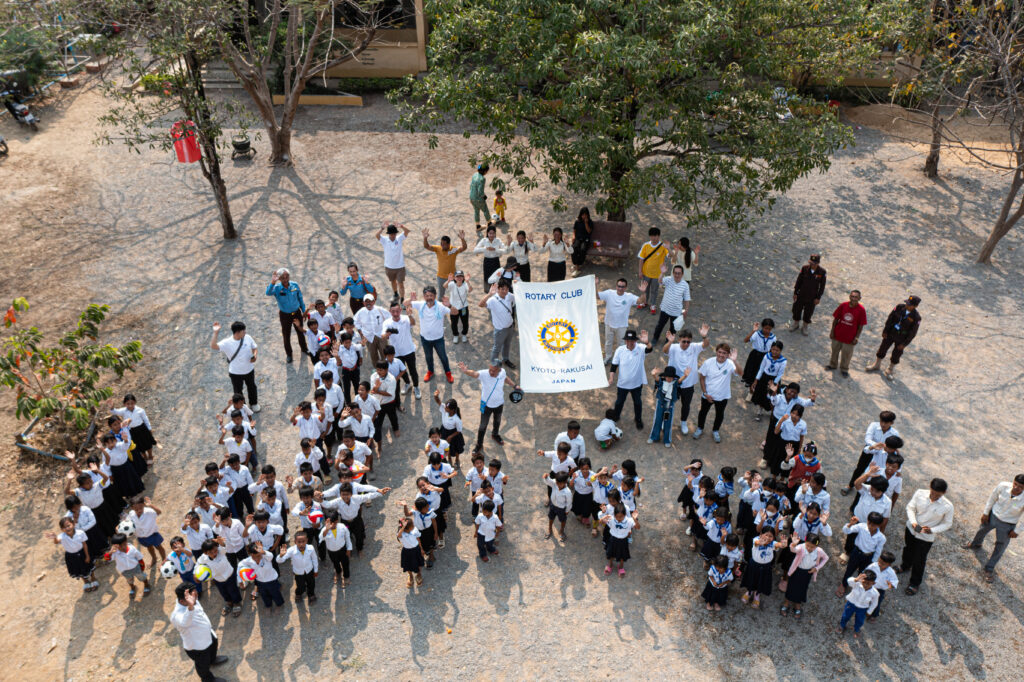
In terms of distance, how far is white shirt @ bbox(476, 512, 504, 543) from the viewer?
9.08 m

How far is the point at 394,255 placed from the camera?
13297mm

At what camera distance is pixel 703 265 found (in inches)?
594

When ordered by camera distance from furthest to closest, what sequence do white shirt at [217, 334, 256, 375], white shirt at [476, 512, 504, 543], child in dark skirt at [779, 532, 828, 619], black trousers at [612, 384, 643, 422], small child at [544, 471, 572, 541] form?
black trousers at [612, 384, 643, 422] → white shirt at [217, 334, 256, 375] → small child at [544, 471, 572, 541] → white shirt at [476, 512, 504, 543] → child in dark skirt at [779, 532, 828, 619]

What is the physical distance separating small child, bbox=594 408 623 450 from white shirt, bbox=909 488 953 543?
12.8 feet

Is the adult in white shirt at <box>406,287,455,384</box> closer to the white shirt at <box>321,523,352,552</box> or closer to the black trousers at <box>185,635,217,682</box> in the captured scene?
the white shirt at <box>321,523,352,552</box>

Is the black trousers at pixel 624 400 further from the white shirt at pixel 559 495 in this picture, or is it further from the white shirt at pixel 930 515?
the white shirt at pixel 930 515

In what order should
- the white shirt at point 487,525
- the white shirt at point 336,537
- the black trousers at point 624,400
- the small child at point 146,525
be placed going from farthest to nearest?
the black trousers at point 624,400 → the white shirt at point 487,525 → the small child at point 146,525 → the white shirt at point 336,537

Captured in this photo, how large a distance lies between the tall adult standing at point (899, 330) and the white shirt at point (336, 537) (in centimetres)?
885

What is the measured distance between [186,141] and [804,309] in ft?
42.1

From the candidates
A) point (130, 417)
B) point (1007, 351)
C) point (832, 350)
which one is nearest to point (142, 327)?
point (130, 417)

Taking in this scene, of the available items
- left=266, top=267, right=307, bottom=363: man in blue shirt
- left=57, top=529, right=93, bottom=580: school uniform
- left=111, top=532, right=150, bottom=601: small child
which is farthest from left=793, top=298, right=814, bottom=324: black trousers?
left=57, top=529, right=93, bottom=580: school uniform

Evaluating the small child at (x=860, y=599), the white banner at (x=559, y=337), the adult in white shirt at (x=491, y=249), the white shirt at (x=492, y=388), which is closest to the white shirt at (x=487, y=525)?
the white shirt at (x=492, y=388)

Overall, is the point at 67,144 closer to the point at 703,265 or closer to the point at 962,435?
the point at 703,265

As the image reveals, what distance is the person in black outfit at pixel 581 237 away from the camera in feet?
47.0
